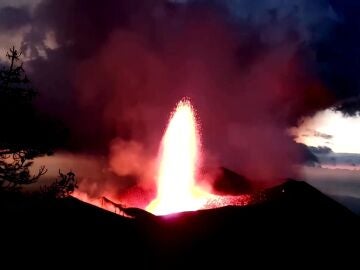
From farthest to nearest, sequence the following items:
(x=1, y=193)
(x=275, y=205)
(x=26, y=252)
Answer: (x=275, y=205) → (x=26, y=252) → (x=1, y=193)

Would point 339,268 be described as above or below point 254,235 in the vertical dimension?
below

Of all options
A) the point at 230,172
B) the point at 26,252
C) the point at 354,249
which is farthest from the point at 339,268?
the point at 230,172

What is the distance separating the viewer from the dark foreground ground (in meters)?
54.3

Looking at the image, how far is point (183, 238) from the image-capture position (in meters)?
83.1

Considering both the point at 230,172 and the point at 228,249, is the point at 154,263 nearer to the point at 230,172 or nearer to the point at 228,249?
the point at 228,249

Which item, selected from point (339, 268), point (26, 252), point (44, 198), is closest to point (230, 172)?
point (339, 268)

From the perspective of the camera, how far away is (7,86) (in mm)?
23781

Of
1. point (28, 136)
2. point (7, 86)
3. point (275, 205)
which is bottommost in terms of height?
point (28, 136)

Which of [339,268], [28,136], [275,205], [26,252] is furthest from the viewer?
[275,205]

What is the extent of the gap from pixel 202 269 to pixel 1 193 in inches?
1781

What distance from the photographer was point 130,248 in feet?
222

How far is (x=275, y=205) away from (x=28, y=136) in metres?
91.3

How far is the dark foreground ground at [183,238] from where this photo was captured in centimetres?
5434

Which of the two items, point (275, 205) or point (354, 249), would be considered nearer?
point (354, 249)
